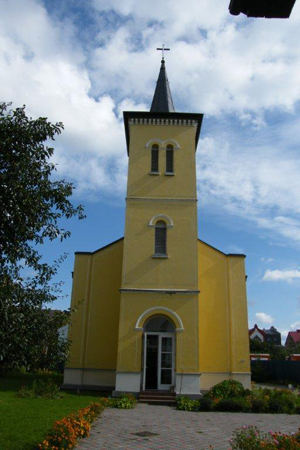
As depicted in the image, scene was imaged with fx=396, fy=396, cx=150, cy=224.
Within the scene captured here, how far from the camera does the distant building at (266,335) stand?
96.4 m

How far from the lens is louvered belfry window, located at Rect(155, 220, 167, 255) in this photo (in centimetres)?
2159

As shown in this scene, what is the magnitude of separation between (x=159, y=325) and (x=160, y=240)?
456 centimetres

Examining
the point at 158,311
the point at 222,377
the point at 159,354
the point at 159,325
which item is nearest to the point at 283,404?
the point at 222,377

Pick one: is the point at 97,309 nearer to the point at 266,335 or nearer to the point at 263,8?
the point at 263,8

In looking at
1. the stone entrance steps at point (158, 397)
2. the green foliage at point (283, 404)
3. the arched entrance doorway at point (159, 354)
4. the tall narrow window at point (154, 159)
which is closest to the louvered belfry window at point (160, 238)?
the tall narrow window at point (154, 159)

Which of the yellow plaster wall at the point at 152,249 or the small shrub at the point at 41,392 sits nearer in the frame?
the small shrub at the point at 41,392

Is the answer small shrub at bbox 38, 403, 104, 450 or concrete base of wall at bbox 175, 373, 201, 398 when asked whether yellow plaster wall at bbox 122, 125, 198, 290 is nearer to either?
concrete base of wall at bbox 175, 373, 201, 398

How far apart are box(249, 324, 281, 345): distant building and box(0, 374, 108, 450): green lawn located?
3285 inches

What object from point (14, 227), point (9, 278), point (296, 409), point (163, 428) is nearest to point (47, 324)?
point (9, 278)

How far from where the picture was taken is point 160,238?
71.9 feet

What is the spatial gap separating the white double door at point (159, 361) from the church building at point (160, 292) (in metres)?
0.05

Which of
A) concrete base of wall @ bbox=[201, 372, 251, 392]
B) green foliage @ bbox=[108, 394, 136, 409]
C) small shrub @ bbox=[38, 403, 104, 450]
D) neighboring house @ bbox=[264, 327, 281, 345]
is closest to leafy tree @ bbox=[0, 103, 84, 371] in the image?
small shrub @ bbox=[38, 403, 104, 450]

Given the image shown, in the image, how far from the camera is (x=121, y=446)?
9.98 m

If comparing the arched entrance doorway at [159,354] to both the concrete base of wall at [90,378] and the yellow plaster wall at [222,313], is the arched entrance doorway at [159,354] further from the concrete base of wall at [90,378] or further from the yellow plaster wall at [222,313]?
the concrete base of wall at [90,378]
